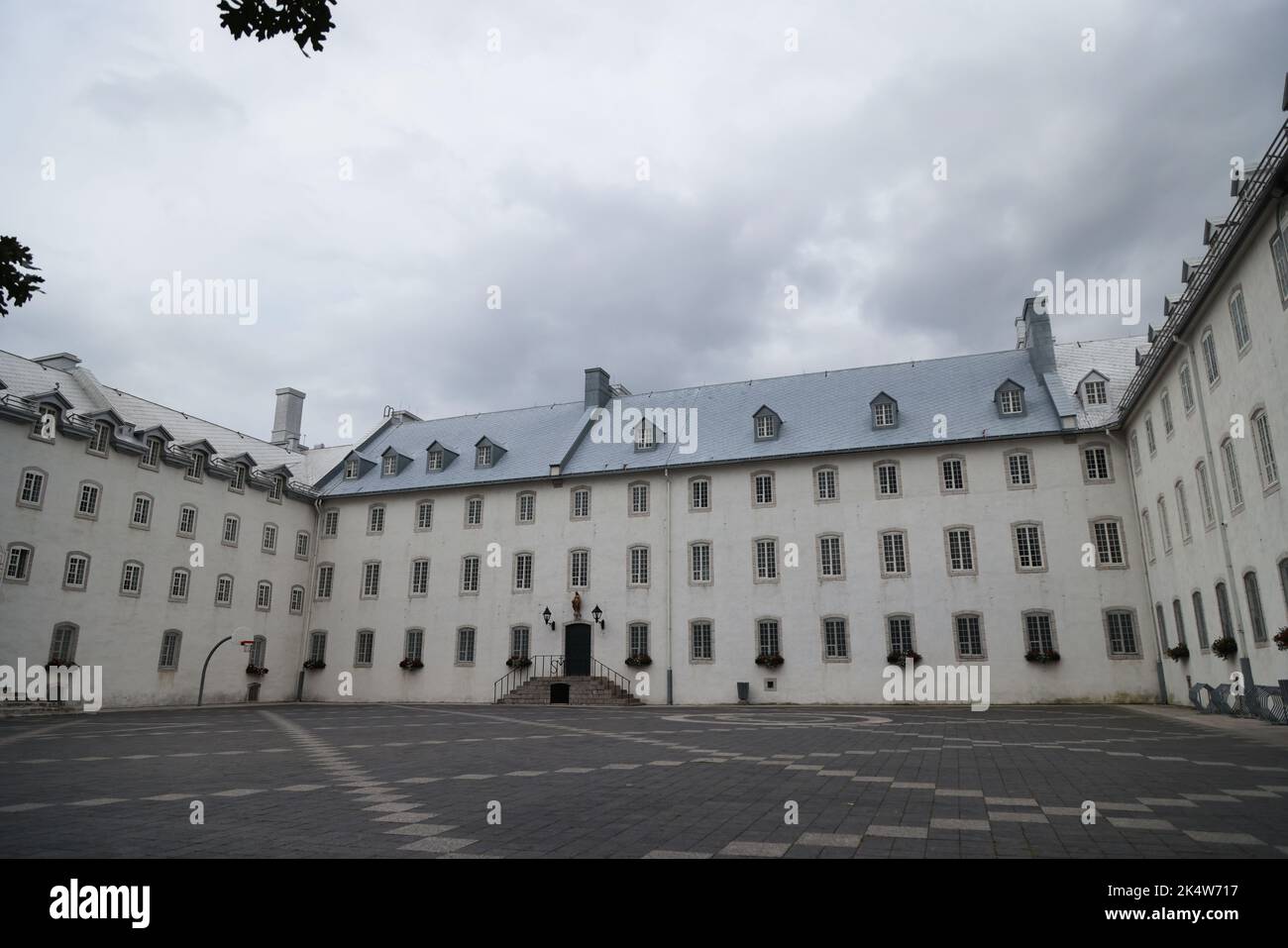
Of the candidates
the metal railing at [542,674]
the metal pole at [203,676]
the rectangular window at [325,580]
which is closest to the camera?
the metal pole at [203,676]

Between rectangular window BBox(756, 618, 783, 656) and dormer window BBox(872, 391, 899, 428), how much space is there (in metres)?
10.0

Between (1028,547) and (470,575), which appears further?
(470,575)

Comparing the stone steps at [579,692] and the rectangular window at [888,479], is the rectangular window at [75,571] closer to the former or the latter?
the stone steps at [579,692]

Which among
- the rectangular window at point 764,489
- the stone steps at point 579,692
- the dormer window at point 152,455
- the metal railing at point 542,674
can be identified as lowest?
the stone steps at point 579,692

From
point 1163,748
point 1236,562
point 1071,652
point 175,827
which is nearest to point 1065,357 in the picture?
point 1071,652

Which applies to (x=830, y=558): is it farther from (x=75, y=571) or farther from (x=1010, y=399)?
(x=75, y=571)

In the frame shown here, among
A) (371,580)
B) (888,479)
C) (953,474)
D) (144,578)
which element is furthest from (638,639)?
(144,578)

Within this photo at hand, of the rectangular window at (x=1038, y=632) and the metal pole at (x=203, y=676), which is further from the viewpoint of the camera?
the metal pole at (x=203, y=676)

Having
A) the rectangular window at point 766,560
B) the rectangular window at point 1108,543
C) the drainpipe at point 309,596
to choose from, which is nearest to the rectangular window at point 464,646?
the drainpipe at point 309,596

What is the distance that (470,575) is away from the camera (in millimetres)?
39125

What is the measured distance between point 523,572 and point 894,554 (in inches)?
675

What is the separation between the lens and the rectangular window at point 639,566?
3619cm

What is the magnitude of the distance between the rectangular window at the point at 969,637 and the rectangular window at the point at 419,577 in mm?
24808

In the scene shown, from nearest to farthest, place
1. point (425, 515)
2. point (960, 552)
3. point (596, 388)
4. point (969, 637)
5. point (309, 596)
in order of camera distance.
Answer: point (969, 637), point (960, 552), point (425, 515), point (309, 596), point (596, 388)
